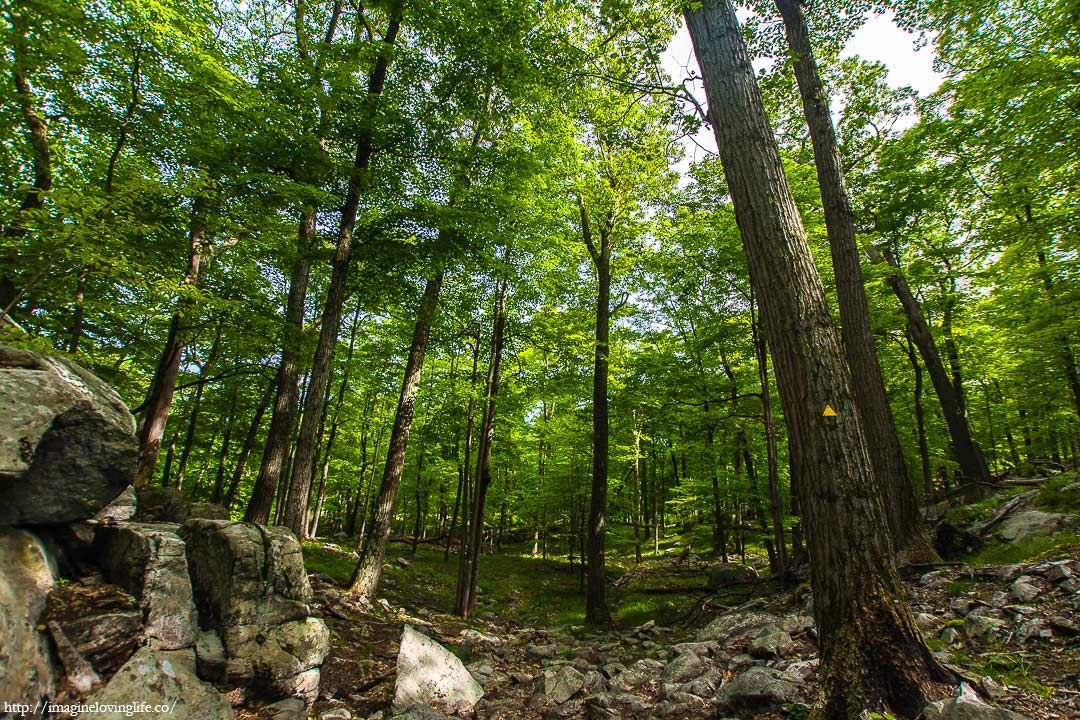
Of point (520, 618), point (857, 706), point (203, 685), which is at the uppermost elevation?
point (857, 706)

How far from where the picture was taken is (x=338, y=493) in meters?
29.6

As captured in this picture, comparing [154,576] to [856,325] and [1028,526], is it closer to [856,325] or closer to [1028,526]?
[856,325]

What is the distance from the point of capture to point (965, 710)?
98.5 inches

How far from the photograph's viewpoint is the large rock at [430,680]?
4801 mm

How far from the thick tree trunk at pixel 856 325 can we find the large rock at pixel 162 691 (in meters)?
8.34

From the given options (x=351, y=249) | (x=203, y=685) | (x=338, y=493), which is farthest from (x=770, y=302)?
(x=338, y=493)

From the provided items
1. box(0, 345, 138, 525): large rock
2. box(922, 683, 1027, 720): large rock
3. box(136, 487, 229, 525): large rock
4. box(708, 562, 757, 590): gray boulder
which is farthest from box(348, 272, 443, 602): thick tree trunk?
box(708, 562, 757, 590): gray boulder

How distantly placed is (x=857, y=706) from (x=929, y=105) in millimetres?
13211

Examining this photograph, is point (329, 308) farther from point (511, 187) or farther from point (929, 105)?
point (929, 105)

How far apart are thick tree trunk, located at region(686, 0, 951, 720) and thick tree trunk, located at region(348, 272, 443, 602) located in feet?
24.4

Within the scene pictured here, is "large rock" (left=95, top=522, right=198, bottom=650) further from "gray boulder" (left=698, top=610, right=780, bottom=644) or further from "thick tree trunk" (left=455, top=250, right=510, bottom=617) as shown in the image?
"thick tree trunk" (left=455, top=250, right=510, bottom=617)

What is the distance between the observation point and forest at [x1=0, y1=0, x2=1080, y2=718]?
403 centimetres

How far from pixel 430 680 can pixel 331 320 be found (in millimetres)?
6217

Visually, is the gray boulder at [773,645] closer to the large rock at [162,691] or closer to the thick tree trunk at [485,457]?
the large rock at [162,691]
